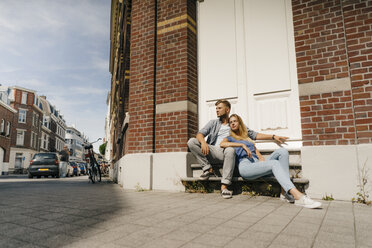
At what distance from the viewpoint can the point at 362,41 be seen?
13.3ft

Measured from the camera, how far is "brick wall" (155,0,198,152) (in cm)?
532

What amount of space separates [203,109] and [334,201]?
9.45 ft

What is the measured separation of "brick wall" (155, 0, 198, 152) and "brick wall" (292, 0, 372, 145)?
6.76 feet

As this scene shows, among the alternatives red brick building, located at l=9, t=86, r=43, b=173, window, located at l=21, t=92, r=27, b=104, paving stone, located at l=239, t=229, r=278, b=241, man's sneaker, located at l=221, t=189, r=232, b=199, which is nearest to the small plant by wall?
man's sneaker, located at l=221, t=189, r=232, b=199

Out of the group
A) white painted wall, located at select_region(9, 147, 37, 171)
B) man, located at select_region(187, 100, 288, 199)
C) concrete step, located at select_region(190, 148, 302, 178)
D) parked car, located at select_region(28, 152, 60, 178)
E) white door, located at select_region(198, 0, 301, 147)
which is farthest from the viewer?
white painted wall, located at select_region(9, 147, 37, 171)

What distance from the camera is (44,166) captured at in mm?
15820

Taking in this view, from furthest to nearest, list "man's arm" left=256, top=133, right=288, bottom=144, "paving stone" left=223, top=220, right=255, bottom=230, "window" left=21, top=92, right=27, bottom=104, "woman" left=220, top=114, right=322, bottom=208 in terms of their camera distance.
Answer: "window" left=21, top=92, right=27, bottom=104 → "man's arm" left=256, top=133, right=288, bottom=144 → "woman" left=220, top=114, right=322, bottom=208 → "paving stone" left=223, top=220, right=255, bottom=230

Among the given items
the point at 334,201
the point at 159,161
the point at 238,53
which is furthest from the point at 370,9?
the point at 159,161

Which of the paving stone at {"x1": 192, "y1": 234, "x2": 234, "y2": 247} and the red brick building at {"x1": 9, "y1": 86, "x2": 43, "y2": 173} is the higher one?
the red brick building at {"x1": 9, "y1": 86, "x2": 43, "y2": 173}

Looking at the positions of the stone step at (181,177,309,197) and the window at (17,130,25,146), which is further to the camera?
the window at (17,130,25,146)

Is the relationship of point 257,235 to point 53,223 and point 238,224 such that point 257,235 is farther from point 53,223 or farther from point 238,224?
point 53,223

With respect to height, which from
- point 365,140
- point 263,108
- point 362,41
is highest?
point 362,41

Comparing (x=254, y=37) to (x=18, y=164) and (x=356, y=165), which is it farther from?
(x=18, y=164)

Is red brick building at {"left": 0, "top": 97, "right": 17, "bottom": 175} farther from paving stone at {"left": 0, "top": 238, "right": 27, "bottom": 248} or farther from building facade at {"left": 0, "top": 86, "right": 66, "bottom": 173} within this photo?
paving stone at {"left": 0, "top": 238, "right": 27, "bottom": 248}
